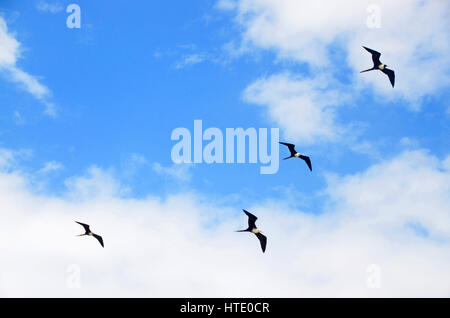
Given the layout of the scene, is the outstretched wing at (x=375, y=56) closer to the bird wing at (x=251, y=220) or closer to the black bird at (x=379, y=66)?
the black bird at (x=379, y=66)

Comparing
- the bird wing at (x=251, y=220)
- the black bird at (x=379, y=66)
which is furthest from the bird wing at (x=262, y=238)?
the black bird at (x=379, y=66)

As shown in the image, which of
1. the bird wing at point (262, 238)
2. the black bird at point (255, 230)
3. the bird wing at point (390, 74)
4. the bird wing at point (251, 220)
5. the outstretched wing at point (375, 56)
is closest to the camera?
the bird wing at point (251, 220)

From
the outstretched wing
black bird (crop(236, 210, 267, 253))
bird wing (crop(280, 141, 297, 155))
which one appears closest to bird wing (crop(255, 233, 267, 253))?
black bird (crop(236, 210, 267, 253))

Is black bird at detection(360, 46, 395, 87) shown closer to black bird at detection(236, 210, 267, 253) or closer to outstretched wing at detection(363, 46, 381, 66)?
outstretched wing at detection(363, 46, 381, 66)

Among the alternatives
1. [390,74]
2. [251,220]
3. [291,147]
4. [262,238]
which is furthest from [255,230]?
[390,74]

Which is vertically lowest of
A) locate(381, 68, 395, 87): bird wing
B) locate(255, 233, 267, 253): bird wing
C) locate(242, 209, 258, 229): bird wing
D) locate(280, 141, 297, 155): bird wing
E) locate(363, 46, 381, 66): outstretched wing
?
locate(255, 233, 267, 253): bird wing

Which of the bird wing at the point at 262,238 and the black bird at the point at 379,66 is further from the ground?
the black bird at the point at 379,66

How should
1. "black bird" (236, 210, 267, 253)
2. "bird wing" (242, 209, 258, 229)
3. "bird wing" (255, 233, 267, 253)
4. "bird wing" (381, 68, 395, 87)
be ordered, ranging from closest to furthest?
"bird wing" (242, 209, 258, 229)
"black bird" (236, 210, 267, 253)
"bird wing" (255, 233, 267, 253)
"bird wing" (381, 68, 395, 87)

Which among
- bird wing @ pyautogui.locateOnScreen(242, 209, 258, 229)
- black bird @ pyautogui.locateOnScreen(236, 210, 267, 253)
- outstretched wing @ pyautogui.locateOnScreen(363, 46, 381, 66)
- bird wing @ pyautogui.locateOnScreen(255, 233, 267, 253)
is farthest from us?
outstretched wing @ pyautogui.locateOnScreen(363, 46, 381, 66)

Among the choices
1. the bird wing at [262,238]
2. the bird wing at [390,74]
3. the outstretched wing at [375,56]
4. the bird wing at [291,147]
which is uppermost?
the outstretched wing at [375,56]

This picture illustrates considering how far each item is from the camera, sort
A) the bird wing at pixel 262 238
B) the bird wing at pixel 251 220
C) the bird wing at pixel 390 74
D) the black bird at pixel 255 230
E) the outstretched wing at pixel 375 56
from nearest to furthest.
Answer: the bird wing at pixel 251 220 < the black bird at pixel 255 230 < the bird wing at pixel 262 238 < the outstretched wing at pixel 375 56 < the bird wing at pixel 390 74

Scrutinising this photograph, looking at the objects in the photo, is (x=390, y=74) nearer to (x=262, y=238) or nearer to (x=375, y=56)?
(x=375, y=56)
